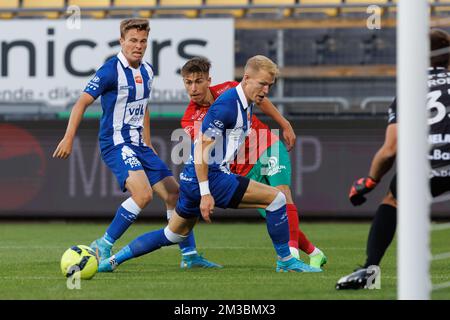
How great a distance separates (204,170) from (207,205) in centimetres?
26

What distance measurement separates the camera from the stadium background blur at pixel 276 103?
49.9ft

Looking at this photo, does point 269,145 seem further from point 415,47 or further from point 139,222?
point 139,222

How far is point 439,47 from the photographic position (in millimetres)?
6375

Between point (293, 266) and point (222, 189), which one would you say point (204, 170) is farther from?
point (293, 266)

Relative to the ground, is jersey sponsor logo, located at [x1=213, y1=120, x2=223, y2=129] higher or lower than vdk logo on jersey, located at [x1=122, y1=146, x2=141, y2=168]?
higher

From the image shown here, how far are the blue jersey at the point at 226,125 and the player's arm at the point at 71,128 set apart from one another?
86cm

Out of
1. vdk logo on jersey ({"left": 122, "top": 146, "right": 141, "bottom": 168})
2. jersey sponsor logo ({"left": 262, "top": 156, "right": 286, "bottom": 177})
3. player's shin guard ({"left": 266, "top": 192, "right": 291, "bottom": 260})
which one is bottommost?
player's shin guard ({"left": 266, "top": 192, "right": 291, "bottom": 260})

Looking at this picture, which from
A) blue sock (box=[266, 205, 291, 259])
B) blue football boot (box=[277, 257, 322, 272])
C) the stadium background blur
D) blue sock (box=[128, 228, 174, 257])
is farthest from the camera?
the stadium background blur

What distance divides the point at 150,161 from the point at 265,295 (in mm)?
2797

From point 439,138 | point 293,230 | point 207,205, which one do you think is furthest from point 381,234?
point 293,230

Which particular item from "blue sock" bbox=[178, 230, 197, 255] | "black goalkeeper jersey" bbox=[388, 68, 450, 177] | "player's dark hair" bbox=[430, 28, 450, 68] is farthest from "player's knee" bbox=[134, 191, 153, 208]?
"player's dark hair" bbox=[430, 28, 450, 68]

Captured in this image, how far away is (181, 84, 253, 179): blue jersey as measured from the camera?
727 cm

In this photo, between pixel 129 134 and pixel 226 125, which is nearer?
pixel 226 125

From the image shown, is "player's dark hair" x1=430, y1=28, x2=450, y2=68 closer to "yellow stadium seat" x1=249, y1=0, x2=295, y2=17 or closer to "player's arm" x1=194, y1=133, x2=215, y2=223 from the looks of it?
"player's arm" x1=194, y1=133, x2=215, y2=223
